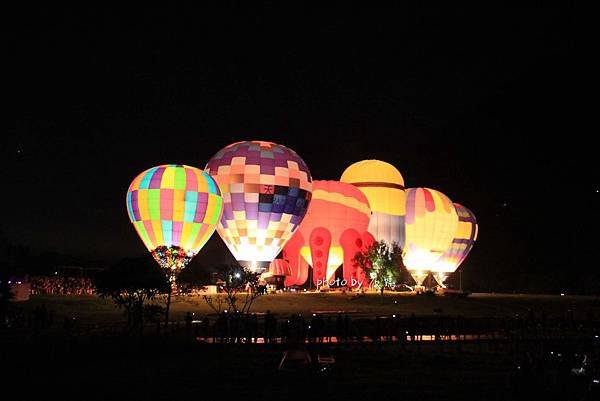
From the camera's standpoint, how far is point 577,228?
10131cm

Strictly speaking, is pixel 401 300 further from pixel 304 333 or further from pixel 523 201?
pixel 523 201

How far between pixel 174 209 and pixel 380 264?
1871 cm

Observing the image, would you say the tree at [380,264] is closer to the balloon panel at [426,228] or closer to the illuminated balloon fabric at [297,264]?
the illuminated balloon fabric at [297,264]

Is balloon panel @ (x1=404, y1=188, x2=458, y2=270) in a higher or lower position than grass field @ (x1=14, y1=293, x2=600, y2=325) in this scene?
higher

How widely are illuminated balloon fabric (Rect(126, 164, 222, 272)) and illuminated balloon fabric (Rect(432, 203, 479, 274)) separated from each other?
101 feet

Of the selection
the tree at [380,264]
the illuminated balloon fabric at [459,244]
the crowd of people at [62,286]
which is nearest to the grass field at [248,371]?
the crowd of people at [62,286]

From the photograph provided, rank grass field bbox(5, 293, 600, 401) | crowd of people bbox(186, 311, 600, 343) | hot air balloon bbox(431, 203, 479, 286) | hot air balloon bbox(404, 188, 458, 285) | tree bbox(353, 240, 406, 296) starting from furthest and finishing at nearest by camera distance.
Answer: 1. hot air balloon bbox(431, 203, 479, 286)
2. hot air balloon bbox(404, 188, 458, 285)
3. tree bbox(353, 240, 406, 296)
4. crowd of people bbox(186, 311, 600, 343)
5. grass field bbox(5, 293, 600, 401)

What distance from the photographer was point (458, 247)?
7006 centimetres

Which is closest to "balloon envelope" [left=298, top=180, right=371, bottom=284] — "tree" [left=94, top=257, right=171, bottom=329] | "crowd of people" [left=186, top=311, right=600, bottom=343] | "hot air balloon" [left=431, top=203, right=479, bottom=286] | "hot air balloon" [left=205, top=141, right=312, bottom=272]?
"hot air balloon" [left=205, top=141, right=312, bottom=272]

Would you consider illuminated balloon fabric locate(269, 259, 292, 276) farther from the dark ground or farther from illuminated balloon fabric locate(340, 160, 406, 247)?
the dark ground

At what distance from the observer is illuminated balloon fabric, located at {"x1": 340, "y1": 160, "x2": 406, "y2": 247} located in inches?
2464

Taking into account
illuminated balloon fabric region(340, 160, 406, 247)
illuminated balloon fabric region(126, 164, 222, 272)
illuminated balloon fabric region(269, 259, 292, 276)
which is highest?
illuminated balloon fabric region(340, 160, 406, 247)

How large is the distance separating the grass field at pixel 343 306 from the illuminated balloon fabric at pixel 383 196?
45.4 feet

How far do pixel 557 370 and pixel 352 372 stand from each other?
5.43 metres
